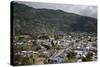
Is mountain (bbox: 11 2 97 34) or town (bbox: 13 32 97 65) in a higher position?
mountain (bbox: 11 2 97 34)

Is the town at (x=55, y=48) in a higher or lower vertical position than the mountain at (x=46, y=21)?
lower

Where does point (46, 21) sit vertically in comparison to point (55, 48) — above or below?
above

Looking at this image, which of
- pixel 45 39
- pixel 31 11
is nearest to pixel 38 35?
pixel 45 39
